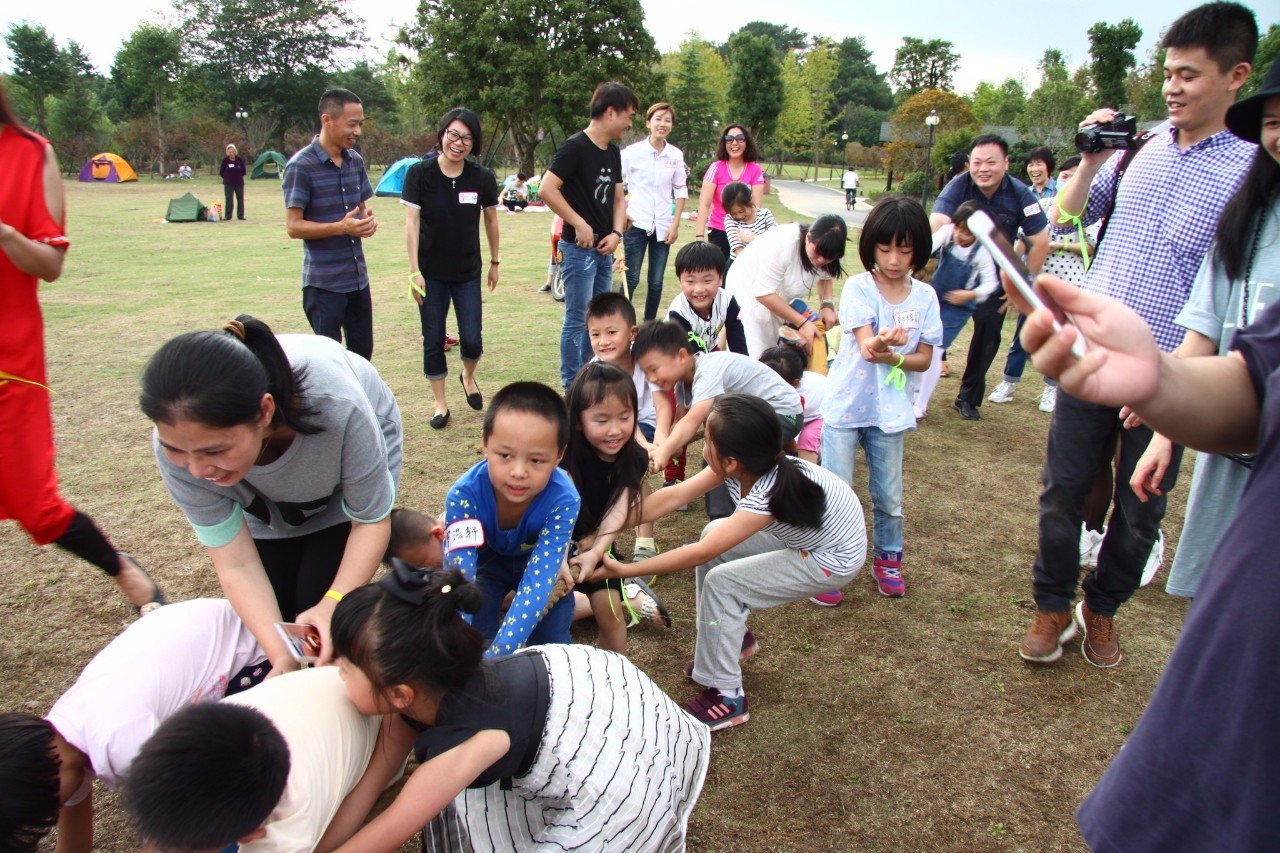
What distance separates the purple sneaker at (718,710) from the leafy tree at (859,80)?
7644cm

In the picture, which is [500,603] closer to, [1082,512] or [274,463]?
[274,463]

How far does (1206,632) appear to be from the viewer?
36.4 inches

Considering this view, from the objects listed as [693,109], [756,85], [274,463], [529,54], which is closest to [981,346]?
[274,463]

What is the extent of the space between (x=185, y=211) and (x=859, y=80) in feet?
232

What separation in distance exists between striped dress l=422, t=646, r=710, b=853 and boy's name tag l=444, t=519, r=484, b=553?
49 cm

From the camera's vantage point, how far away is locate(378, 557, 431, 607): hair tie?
1671mm

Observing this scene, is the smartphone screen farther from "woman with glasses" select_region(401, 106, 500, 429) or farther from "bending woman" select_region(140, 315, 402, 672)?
"woman with glasses" select_region(401, 106, 500, 429)

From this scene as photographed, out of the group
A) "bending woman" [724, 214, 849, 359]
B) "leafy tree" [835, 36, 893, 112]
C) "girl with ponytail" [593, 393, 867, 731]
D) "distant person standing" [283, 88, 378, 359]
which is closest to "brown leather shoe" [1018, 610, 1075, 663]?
"girl with ponytail" [593, 393, 867, 731]

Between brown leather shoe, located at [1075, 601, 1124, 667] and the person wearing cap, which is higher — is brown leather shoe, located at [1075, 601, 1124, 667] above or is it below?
below

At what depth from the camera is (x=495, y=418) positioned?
7.79 feet

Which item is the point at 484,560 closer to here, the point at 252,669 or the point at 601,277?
the point at 252,669

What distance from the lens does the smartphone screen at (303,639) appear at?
2.11m

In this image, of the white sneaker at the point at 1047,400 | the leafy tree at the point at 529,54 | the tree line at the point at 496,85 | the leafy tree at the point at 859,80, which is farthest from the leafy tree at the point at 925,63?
the white sneaker at the point at 1047,400

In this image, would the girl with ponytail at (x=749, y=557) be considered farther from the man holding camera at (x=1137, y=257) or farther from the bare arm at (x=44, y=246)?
the bare arm at (x=44, y=246)
